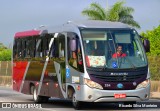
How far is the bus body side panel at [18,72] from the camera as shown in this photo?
2384cm

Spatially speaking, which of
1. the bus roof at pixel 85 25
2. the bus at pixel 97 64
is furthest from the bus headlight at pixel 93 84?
the bus roof at pixel 85 25

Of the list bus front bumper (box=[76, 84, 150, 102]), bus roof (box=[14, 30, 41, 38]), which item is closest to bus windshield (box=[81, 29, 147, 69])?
bus front bumper (box=[76, 84, 150, 102])

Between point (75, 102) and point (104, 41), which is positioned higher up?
point (104, 41)

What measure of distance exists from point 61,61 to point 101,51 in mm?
2062

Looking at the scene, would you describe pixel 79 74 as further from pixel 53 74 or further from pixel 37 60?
pixel 37 60

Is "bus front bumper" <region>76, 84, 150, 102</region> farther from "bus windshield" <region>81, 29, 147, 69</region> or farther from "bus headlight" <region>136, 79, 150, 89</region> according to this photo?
"bus windshield" <region>81, 29, 147, 69</region>

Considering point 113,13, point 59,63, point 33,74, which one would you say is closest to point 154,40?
point 113,13

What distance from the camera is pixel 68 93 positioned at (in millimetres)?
18672

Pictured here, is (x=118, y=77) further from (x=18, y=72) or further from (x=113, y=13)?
(x=113, y=13)

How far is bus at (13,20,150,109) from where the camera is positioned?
1733 cm

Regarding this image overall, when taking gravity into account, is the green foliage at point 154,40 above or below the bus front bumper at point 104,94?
above

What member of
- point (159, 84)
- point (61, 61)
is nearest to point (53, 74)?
point (61, 61)

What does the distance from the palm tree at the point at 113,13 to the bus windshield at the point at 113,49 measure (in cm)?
3111

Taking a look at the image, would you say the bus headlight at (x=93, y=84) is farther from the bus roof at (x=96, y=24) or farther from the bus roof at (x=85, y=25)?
the bus roof at (x=96, y=24)
